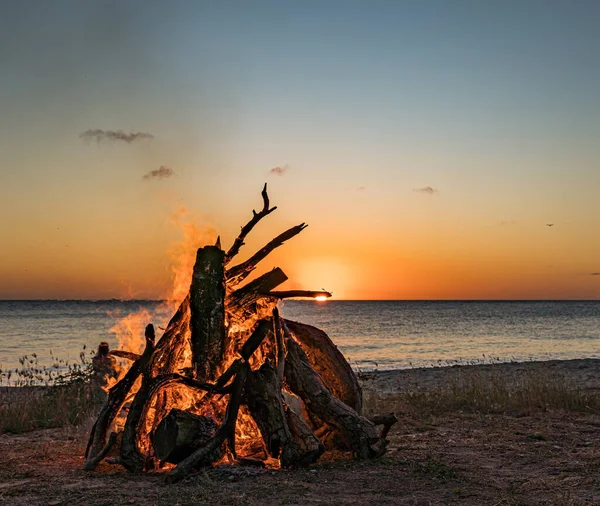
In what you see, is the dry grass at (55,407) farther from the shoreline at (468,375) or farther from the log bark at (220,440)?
the log bark at (220,440)

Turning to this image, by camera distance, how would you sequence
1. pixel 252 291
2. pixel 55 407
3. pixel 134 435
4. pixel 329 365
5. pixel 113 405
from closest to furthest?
pixel 134 435
pixel 113 405
pixel 252 291
pixel 329 365
pixel 55 407

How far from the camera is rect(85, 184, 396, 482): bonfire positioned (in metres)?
7.36

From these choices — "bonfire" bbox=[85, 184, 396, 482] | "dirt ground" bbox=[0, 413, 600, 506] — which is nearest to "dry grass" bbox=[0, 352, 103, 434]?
"dirt ground" bbox=[0, 413, 600, 506]

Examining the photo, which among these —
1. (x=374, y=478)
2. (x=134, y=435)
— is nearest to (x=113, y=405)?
(x=134, y=435)

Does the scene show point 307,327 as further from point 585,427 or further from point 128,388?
point 585,427

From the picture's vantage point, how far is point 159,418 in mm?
7926

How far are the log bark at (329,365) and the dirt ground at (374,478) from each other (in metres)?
0.95

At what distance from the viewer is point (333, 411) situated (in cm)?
805

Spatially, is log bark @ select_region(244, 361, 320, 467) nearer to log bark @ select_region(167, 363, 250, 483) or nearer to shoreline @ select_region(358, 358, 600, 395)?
log bark @ select_region(167, 363, 250, 483)

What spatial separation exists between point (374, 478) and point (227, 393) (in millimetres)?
1978

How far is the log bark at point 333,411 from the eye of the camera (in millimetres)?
8023

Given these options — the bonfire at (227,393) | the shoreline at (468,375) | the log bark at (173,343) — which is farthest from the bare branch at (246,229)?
the shoreline at (468,375)

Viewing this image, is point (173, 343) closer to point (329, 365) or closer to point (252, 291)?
point (252, 291)

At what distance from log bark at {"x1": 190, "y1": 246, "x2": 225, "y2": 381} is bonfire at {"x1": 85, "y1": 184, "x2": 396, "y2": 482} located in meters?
0.01
